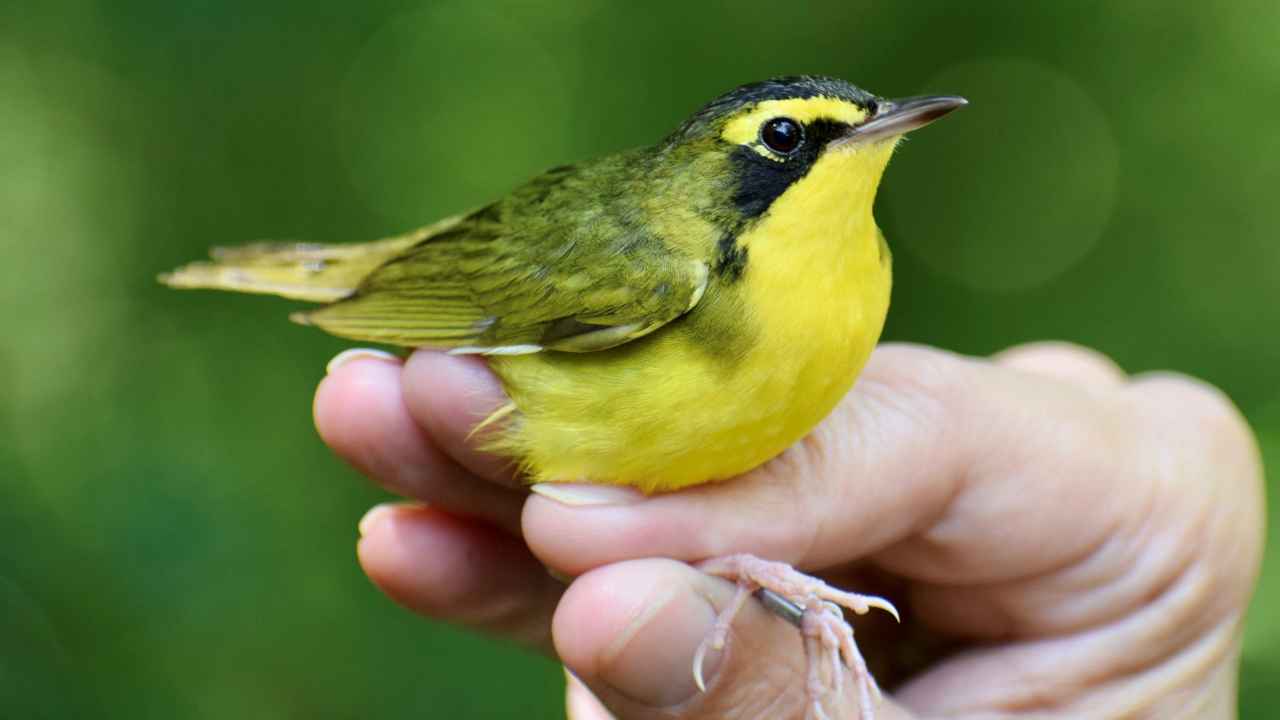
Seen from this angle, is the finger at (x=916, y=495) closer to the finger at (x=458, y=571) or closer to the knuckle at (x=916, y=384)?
the knuckle at (x=916, y=384)

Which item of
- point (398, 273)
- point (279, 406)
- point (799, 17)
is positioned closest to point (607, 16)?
point (799, 17)

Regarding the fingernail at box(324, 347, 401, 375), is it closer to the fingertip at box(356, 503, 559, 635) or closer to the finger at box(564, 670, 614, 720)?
the fingertip at box(356, 503, 559, 635)

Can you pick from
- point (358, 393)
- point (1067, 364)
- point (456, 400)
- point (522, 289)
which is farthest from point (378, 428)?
point (1067, 364)

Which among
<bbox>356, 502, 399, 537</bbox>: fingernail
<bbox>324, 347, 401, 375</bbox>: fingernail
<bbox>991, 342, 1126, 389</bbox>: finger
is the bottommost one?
<bbox>356, 502, 399, 537</bbox>: fingernail

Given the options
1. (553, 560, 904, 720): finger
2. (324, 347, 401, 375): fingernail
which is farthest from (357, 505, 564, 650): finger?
(553, 560, 904, 720): finger

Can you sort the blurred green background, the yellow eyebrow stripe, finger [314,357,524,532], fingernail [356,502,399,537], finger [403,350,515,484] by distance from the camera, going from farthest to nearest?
1. the blurred green background
2. fingernail [356,502,399,537]
3. finger [314,357,524,532]
4. finger [403,350,515,484]
5. the yellow eyebrow stripe

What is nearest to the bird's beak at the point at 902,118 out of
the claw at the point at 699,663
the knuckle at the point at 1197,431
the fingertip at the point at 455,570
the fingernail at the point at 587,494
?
the fingernail at the point at 587,494
